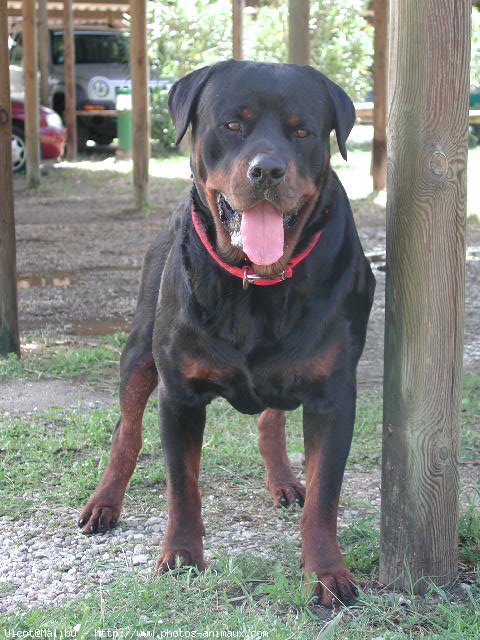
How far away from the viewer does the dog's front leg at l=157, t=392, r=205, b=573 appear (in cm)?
335

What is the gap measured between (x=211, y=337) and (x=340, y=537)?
918 mm

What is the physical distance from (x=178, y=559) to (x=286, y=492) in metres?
0.83

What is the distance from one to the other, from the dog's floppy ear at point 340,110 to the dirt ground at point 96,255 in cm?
264

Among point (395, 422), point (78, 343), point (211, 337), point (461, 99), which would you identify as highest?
point (461, 99)

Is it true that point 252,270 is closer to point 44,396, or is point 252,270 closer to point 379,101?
point 44,396

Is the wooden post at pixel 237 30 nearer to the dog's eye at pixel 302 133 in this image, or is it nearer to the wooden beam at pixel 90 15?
the dog's eye at pixel 302 133

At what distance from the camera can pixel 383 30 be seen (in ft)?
39.1

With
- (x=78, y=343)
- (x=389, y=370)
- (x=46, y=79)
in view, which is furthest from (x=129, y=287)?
(x=46, y=79)

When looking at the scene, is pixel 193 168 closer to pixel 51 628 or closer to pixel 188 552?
pixel 188 552

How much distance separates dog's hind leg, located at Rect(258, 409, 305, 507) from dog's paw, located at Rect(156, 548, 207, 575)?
74cm

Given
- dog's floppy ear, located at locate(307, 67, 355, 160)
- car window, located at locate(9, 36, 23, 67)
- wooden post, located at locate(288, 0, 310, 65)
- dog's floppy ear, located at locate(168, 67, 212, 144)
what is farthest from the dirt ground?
car window, located at locate(9, 36, 23, 67)

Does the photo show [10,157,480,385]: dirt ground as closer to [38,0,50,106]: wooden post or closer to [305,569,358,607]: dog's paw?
[305,569,358,607]: dog's paw

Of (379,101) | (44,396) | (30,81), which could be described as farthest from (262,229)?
(30,81)

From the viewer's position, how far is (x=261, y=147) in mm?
3059
